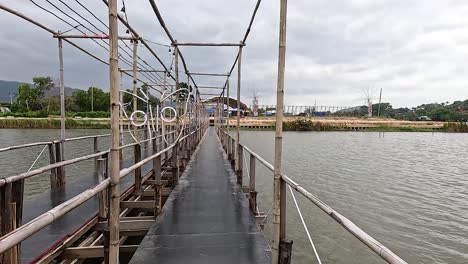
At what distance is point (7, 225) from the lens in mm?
1960

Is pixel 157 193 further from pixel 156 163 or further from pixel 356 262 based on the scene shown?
pixel 356 262

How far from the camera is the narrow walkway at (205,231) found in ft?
9.46

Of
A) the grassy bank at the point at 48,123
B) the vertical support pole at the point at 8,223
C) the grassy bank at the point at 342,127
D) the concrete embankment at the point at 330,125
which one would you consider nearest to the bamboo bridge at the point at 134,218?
the vertical support pole at the point at 8,223

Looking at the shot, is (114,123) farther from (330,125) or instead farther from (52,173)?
(330,125)

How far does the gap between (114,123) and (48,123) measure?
37.8m

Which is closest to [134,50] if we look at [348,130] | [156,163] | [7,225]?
[156,163]

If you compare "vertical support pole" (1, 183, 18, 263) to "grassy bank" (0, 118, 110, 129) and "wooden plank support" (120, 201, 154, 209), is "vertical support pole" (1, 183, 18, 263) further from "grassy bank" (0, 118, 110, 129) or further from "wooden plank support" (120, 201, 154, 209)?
"grassy bank" (0, 118, 110, 129)

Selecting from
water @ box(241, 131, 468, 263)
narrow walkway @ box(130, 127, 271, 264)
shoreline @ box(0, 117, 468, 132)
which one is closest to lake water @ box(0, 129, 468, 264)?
water @ box(241, 131, 468, 263)

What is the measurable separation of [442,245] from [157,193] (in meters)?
6.03

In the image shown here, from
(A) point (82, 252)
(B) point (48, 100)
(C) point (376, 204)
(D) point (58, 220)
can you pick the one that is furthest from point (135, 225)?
(B) point (48, 100)

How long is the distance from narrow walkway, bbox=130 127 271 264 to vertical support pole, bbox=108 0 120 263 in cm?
61

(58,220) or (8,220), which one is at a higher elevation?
(8,220)

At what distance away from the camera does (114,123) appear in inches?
85.7

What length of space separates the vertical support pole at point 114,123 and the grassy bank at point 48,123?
3574cm
